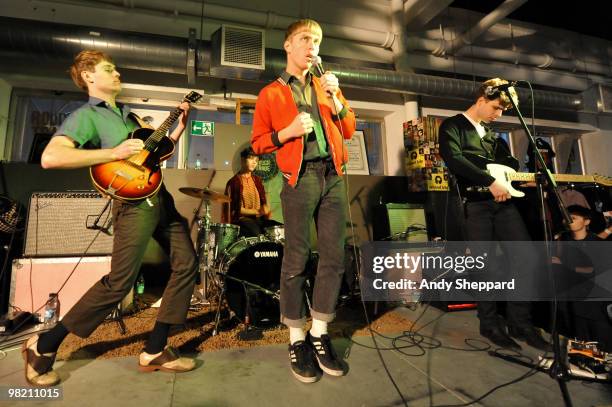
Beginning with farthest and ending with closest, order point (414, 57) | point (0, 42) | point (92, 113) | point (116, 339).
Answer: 1. point (414, 57)
2. point (0, 42)
3. point (116, 339)
4. point (92, 113)

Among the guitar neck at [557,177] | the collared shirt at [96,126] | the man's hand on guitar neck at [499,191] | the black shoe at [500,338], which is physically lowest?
the black shoe at [500,338]

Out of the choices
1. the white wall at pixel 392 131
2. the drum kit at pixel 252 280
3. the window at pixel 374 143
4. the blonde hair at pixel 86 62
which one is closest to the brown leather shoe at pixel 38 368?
the drum kit at pixel 252 280

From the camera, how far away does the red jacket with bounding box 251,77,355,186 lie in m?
1.75

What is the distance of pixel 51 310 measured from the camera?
281 centimetres

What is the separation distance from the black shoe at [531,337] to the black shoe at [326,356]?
149 cm

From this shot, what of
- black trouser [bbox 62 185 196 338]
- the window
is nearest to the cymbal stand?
black trouser [bbox 62 185 196 338]

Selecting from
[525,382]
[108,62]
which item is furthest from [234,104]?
[525,382]

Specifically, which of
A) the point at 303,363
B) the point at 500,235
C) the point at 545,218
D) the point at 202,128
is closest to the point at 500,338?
the point at 500,235

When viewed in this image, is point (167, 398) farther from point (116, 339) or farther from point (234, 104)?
point (234, 104)

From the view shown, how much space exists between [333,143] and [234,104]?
3.89m

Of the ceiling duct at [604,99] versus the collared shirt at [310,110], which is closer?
the collared shirt at [310,110]

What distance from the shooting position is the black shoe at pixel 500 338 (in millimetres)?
2184

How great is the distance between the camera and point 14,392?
4.98 ft

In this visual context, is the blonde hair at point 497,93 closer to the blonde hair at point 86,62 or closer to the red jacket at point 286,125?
the red jacket at point 286,125
